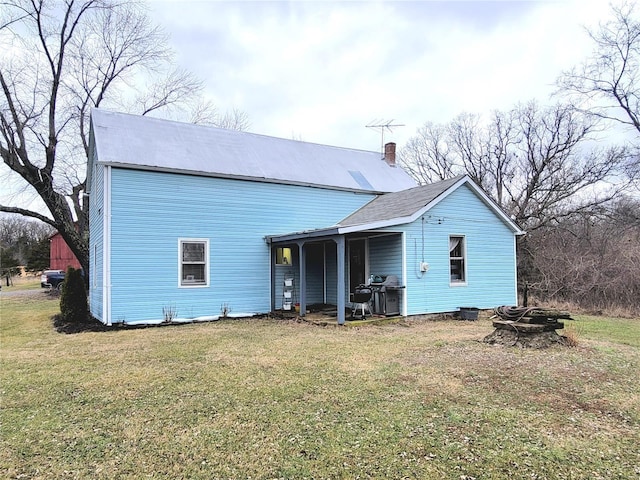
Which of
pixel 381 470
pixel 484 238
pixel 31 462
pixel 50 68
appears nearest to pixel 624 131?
pixel 484 238

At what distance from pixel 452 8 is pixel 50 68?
1722 centimetres

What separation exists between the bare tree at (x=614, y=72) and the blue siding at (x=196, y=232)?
14.3m

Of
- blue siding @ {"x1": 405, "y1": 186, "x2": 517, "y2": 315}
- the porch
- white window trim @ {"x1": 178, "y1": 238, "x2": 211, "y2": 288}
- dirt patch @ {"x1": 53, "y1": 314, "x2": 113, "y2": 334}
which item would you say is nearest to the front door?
the porch

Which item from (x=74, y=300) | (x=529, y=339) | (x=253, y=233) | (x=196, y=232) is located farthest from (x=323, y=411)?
(x=74, y=300)

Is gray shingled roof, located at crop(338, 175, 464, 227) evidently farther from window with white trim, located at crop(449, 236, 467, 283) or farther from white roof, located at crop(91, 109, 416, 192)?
window with white trim, located at crop(449, 236, 467, 283)

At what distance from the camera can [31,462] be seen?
3.39 metres

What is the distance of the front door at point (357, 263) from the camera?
1281cm

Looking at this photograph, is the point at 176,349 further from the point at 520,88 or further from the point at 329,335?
the point at 520,88

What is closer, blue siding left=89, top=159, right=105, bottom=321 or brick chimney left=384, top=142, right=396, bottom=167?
blue siding left=89, top=159, right=105, bottom=321

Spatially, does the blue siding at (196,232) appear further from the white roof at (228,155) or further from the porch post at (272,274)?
the white roof at (228,155)

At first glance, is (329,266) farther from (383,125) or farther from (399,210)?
(383,125)

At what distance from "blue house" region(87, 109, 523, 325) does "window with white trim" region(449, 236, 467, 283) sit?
0.03 meters

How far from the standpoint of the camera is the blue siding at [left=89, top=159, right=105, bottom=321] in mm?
11500

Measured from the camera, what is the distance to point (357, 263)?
43.0ft
